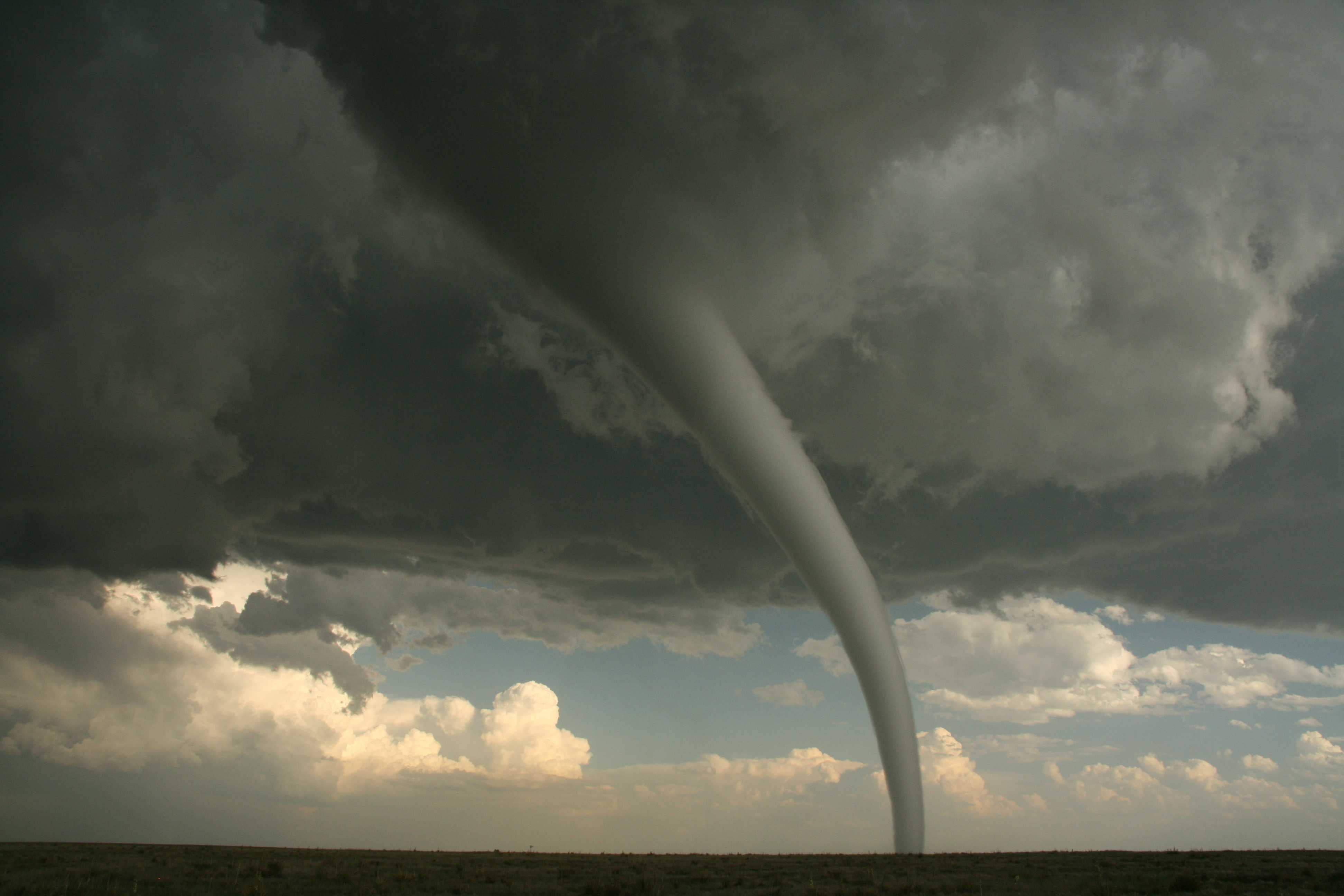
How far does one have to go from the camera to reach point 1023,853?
5984cm

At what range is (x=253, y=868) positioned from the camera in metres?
34.9

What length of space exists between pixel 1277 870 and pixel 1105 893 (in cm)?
1602

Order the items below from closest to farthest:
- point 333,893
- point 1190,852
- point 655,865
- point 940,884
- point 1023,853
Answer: point 333,893 → point 940,884 → point 655,865 → point 1190,852 → point 1023,853

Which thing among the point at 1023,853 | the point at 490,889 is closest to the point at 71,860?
the point at 490,889

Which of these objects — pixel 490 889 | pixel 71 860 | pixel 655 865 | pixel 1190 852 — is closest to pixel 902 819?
pixel 655 865

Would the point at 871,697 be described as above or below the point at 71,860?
above

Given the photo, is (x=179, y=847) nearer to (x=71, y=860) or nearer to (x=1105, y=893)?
(x=71, y=860)

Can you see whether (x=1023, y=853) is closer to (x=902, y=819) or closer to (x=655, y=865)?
(x=902, y=819)

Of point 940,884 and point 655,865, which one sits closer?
point 940,884

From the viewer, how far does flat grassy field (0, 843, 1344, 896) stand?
1101 inches

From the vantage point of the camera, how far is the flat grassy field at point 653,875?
27958 mm

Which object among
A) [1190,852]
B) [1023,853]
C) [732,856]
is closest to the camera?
[1190,852]

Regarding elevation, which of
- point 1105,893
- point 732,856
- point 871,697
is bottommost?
point 732,856

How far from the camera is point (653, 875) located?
36750 millimetres
